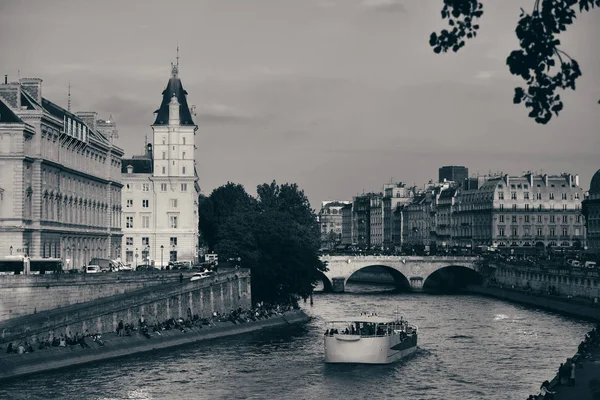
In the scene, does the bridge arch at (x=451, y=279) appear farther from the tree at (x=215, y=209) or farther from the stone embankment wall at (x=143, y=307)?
the stone embankment wall at (x=143, y=307)

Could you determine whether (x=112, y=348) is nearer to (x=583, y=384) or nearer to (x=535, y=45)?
(x=583, y=384)

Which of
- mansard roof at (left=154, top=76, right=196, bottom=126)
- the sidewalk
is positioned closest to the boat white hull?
the sidewalk

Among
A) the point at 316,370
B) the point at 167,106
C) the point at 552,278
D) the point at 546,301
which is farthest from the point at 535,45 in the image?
the point at 167,106

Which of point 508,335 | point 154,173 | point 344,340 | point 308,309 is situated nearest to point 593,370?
point 344,340

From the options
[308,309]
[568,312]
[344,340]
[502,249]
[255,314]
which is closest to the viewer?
[344,340]

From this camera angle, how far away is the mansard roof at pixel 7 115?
82.5 metres

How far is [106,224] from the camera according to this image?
361 ft

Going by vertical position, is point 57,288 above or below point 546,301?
above

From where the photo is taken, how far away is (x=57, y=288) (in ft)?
241

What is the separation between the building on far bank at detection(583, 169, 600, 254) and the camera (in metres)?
162

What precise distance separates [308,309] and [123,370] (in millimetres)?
51094

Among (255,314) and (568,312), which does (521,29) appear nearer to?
(255,314)

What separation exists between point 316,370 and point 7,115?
30.5m

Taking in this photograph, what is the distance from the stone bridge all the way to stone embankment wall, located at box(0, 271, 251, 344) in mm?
50085
